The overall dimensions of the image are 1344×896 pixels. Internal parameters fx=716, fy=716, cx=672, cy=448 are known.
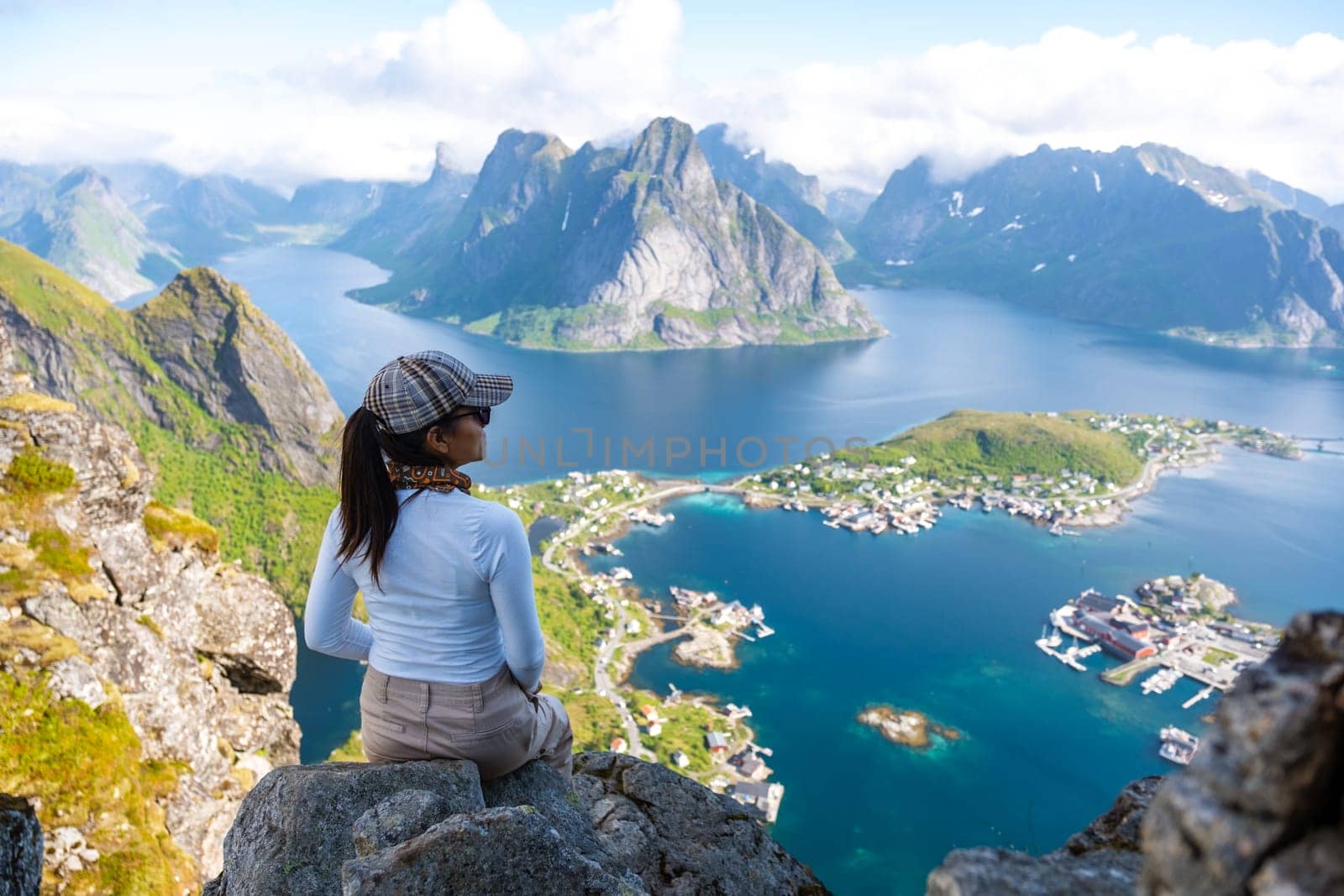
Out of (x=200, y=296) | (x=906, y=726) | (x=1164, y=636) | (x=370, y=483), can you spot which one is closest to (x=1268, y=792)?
(x=370, y=483)

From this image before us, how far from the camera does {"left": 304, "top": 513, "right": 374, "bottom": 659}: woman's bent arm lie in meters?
3.14

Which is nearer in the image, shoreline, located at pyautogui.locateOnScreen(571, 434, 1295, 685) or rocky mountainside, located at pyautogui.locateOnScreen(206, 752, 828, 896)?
rocky mountainside, located at pyautogui.locateOnScreen(206, 752, 828, 896)

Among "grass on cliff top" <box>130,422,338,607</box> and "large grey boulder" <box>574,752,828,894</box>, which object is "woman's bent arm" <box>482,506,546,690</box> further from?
"grass on cliff top" <box>130,422,338,607</box>

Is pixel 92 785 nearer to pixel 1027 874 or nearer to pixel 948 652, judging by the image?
pixel 1027 874

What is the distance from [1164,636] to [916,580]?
1659 centimetres

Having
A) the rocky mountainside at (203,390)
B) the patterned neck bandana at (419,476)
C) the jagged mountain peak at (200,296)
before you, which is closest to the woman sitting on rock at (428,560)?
the patterned neck bandana at (419,476)

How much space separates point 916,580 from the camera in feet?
190

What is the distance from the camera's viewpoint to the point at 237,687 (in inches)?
424

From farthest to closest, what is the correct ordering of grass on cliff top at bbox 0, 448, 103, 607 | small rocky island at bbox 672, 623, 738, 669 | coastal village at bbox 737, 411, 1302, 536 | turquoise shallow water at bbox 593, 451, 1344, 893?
coastal village at bbox 737, 411, 1302, 536, small rocky island at bbox 672, 623, 738, 669, turquoise shallow water at bbox 593, 451, 1344, 893, grass on cliff top at bbox 0, 448, 103, 607

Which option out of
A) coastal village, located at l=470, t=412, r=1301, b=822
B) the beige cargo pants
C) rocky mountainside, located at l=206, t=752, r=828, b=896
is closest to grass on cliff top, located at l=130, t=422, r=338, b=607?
coastal village, located at l=470, t=412, r=1301, b=822

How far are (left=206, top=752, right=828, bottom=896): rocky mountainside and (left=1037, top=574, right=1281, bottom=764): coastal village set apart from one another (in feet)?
143

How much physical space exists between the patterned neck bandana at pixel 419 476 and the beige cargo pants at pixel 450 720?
0.88 metres

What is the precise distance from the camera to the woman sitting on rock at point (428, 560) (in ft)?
9.76

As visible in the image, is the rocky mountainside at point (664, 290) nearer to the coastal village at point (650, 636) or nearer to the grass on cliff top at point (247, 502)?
the coastal village at point (650, 636)
